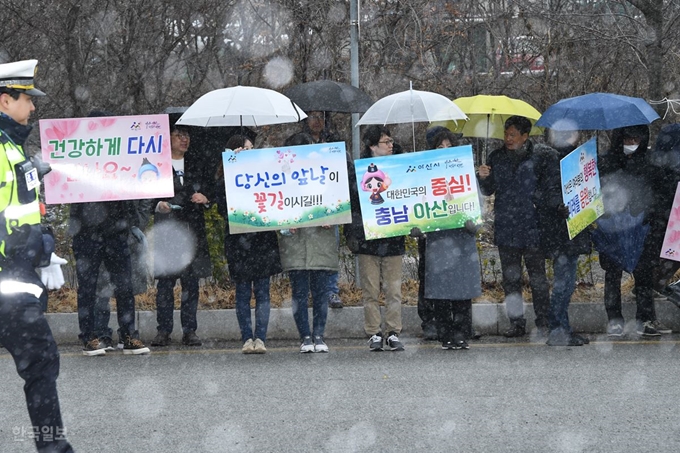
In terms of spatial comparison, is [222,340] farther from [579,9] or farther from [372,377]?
[579,9]

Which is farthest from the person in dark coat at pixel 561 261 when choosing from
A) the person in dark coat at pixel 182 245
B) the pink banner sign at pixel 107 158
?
the pink banner sign at pixel 107 158

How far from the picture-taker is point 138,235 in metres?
9.22

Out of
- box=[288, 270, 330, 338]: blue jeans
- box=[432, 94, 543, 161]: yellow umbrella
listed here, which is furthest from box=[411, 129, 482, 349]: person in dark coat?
box=[288, 270, 330, 338]: blue jeans

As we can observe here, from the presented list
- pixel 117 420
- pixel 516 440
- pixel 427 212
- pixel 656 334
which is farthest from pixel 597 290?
pixel 117 420

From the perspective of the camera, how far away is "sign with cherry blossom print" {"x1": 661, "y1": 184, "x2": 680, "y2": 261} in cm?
906

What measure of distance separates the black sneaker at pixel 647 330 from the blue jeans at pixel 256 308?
11.3 feet

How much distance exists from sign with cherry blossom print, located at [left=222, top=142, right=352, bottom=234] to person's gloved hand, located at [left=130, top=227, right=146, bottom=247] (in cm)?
102

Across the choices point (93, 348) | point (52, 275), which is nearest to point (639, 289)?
point (93, 348)

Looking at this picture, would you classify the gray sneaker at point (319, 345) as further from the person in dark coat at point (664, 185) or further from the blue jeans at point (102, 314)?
the person in dark coat at point (664, 185)

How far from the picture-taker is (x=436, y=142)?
898cm

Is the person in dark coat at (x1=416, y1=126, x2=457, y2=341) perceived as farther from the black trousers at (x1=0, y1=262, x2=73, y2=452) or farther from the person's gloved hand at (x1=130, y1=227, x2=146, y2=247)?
the black trousers at (x1=0, y1=262, x2=73, y2=452)

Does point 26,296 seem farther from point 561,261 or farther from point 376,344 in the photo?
point 561,261

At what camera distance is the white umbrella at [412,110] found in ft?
29.1

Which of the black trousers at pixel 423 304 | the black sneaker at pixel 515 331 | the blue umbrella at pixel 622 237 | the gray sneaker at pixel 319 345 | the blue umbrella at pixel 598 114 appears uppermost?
the blue umbrella at pixel 598 114
